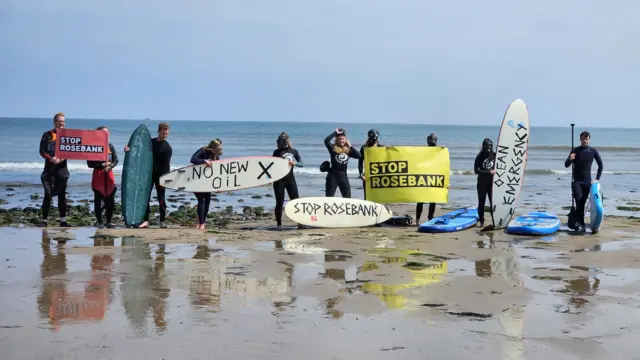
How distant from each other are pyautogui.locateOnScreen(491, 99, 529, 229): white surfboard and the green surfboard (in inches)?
237

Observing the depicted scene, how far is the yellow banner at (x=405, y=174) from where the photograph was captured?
43.7 ft

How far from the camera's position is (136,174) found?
12.1 meters

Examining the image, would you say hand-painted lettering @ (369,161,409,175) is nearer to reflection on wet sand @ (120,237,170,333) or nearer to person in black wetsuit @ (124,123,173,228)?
person in black wetsuit @ (124,123,173,228)

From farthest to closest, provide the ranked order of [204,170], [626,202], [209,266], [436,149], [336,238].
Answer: [626,202], [436,149], [204,170], [336,238], [209,266]

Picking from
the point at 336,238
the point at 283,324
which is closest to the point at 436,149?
the point at 336,238

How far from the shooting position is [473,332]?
6277 mm

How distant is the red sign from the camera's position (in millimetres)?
11828

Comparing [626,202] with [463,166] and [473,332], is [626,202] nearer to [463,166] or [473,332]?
[473,332]

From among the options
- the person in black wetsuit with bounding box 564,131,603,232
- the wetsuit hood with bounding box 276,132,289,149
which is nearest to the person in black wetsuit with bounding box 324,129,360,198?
the wetsuit hood with bounding box 276,132,289,149

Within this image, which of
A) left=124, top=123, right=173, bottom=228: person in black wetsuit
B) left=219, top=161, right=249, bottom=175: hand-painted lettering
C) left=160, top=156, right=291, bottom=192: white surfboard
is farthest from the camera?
left=219, top=161, right=249, bottom=175: hand-painted lettering

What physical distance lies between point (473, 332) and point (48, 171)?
820cm

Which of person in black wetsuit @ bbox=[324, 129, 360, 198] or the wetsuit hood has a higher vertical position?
the wetsuit hood

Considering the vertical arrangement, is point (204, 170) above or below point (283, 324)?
above

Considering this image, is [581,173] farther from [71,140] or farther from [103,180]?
[71,140]
